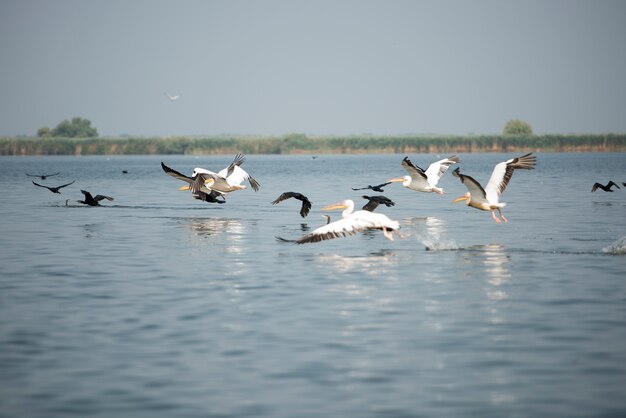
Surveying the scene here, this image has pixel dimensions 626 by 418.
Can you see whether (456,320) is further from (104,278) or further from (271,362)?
(104,278)

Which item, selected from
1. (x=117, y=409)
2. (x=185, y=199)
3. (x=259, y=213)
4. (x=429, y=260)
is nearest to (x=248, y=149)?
(x=185, y=199)

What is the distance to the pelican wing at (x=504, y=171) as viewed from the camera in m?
18.1

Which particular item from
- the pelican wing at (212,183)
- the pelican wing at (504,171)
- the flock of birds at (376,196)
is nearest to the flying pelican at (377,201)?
the flock of birds at (376,196)

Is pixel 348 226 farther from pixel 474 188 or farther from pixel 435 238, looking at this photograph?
pixel 474 188

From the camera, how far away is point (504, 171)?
18594 mm

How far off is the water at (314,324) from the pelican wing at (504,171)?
2.90 feet

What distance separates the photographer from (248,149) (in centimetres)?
12512

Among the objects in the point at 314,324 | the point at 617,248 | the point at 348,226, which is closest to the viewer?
the point at 314,324

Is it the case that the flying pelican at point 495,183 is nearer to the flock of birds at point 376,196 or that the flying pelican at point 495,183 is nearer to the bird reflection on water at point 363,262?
the flock of birds at point 376,196

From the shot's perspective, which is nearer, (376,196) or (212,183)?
(376,196)

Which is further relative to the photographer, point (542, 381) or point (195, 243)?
point (195, 243)

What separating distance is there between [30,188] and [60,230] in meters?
23.5

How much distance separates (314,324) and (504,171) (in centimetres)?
911

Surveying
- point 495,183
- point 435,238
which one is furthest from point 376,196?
point 495,183
